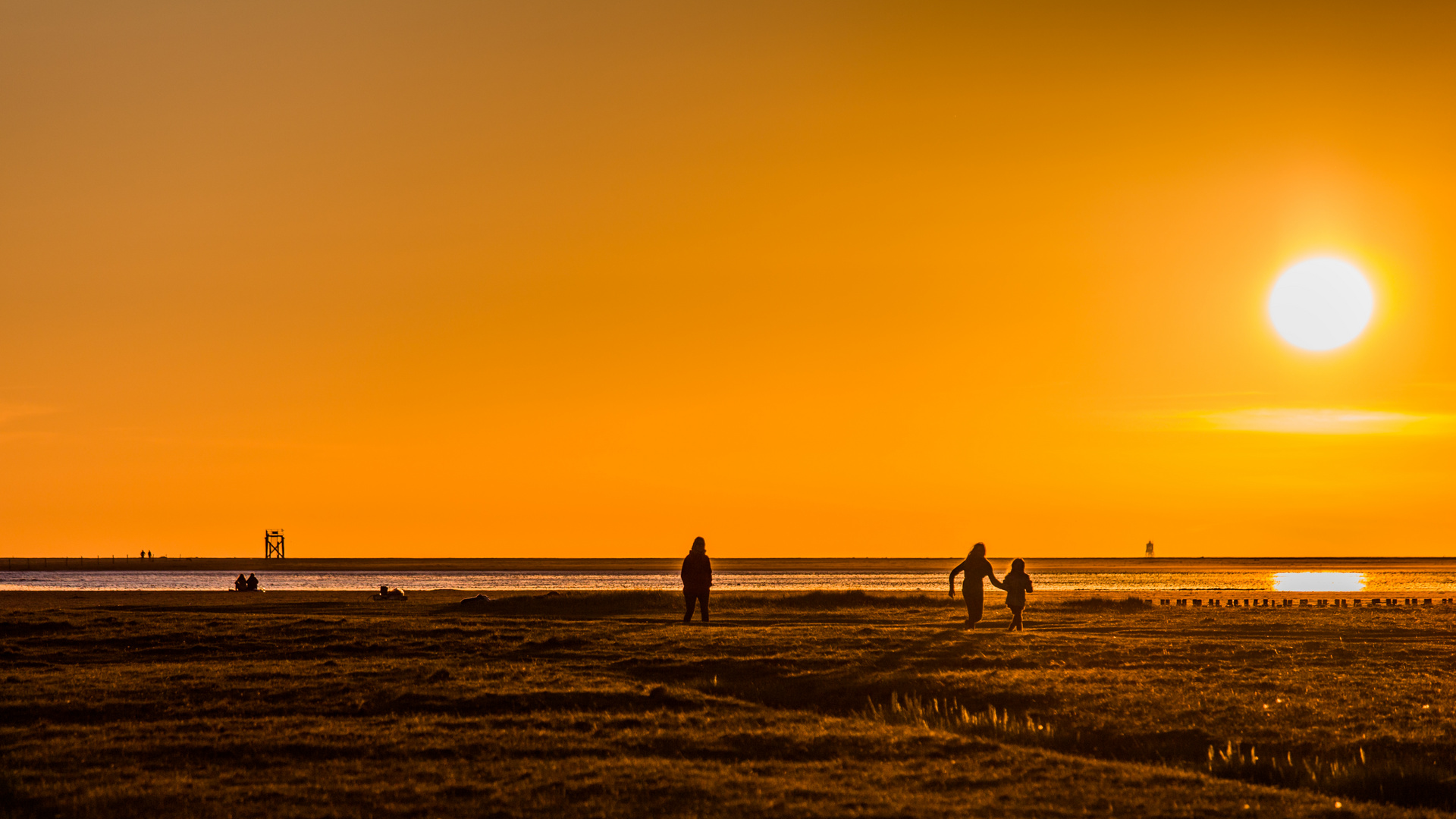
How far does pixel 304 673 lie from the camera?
2766 centimetres

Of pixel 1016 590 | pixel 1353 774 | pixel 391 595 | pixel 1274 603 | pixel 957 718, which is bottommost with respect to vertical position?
pixel 1274 603

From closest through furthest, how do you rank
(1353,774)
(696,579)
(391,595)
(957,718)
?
(1353,774) < (957,718) < (696,579) < (391,595)

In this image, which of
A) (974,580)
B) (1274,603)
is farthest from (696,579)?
(1274,603)

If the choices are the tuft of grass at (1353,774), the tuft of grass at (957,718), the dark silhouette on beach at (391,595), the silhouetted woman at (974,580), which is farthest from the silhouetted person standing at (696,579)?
the dark silhouette on beach at (391,595)

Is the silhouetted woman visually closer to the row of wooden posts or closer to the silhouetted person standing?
the silhouetted person standing

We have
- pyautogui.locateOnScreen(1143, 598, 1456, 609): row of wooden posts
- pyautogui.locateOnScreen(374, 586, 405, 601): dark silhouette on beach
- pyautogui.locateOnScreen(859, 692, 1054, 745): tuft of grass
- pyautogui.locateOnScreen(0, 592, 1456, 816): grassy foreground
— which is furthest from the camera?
pyautogui.locateOnScreen(374, 586, 405, 601): dark silhouette on beach

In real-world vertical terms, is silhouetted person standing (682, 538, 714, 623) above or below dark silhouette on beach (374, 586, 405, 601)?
above

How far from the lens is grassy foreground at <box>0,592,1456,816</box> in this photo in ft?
53.1

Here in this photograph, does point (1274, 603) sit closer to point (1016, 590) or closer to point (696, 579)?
point (1016, 590)

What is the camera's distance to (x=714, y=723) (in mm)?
21594

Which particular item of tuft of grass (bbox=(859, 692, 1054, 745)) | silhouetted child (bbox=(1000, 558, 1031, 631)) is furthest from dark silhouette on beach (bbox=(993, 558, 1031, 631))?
tuft of grass (bbox=(859, 692, 1054, 745))

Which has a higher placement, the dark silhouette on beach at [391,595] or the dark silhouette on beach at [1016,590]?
the dark silhouette on beach at [1016,590]

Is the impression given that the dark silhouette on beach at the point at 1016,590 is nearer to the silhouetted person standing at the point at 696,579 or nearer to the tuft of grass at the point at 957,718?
the silhouetted person standing at the point at 696,579

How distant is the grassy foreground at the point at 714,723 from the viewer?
16.2 metres
